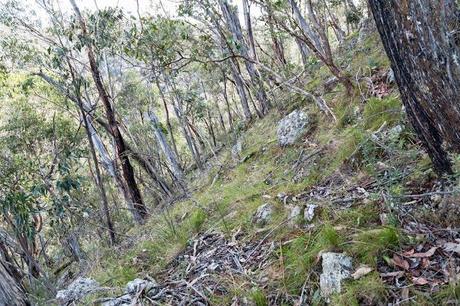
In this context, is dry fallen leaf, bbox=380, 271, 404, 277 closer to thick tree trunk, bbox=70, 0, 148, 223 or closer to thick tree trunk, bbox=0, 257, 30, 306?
thick tree trunk, bbox=0, 257, 30, 306

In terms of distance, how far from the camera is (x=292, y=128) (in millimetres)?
6031

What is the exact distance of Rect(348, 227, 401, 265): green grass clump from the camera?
2391 millimetres

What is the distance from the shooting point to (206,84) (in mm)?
21453

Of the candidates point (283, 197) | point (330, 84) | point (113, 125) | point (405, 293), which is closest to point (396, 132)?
point (283, 197)

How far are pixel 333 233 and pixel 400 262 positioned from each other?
45 centimetres

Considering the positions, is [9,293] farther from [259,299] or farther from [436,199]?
[436,199]

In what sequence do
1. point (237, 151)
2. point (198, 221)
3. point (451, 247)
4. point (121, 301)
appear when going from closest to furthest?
point (451, 247) < point (121, 301) < point (198, 221) < point (237, 151)

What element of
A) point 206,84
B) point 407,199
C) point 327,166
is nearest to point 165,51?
point 327,166

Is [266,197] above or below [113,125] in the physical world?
below

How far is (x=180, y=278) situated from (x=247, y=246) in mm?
582

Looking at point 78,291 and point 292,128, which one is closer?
point 78,291

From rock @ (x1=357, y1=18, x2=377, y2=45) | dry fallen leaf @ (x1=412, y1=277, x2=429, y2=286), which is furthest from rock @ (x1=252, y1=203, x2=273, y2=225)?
rock @ (x1=357, y1=18, x2=377, y2=45)

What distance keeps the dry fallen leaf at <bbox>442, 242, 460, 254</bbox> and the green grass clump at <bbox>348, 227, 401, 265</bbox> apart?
24 cm

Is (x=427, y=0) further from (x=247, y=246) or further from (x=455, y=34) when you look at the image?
(x=247, y=246)
